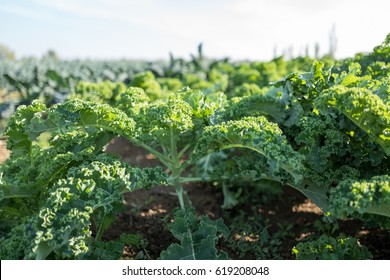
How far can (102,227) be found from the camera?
371cm

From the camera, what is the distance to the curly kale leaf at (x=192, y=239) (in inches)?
119

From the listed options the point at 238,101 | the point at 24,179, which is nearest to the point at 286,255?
the point at 238,101

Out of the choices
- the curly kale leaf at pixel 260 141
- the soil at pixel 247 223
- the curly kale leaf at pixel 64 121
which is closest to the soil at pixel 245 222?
the soil at pixel 247 223

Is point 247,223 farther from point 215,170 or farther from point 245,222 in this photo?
point 215,170

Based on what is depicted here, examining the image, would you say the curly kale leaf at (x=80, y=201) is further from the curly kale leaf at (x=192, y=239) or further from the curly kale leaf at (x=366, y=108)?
the curly kale leaf at (x=366, y=108)

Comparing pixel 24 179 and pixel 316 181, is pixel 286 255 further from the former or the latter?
pixel 24 179

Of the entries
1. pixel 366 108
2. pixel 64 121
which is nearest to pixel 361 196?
pixel 366 108

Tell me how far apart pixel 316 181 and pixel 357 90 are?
2.61 ft

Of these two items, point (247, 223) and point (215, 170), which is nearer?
point (215, 170)

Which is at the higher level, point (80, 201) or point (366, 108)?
point (366, 108)

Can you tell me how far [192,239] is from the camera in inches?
126

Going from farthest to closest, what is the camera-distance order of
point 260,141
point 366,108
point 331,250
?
point 331,250, point 260,141, point 366,108

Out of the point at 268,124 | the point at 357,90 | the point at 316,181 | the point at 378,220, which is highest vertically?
the point at 357,90

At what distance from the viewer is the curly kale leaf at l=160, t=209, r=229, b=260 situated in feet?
9.94
